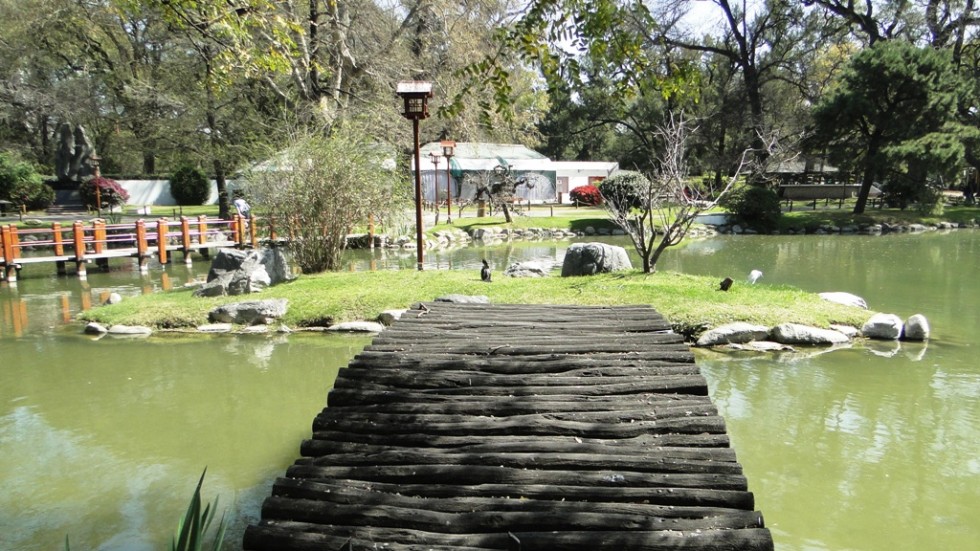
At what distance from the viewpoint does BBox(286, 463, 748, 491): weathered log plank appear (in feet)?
9.83

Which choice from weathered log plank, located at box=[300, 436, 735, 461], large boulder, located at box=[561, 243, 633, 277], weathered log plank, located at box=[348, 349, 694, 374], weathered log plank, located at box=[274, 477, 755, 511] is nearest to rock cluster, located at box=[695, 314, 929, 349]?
large boulder, located at box=[561, 243, 633, 277]

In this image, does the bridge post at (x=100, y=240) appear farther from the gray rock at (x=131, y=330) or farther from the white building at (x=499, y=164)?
the white building at (x=499, y=164)

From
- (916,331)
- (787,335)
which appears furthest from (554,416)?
(916,331)

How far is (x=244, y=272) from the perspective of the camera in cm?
1103

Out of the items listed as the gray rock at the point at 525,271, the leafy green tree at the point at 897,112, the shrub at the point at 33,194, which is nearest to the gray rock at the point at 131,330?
the gray rock at the point at 525,271

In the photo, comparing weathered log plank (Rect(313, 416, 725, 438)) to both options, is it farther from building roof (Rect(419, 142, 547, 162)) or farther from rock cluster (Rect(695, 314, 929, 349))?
building roof (Rect(419, 142, 547, 162))

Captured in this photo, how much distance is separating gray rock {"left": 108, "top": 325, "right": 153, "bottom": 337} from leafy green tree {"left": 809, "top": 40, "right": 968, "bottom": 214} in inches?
1014

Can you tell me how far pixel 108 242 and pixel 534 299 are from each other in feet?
42.7

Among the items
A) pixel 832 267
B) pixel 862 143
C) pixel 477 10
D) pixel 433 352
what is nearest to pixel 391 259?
pixel 477 10

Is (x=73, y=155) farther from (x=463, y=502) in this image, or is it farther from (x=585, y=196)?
(x=463, y=502)

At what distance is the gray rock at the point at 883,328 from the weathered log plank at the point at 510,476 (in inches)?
267

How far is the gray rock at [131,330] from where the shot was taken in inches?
372

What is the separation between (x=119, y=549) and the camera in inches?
160

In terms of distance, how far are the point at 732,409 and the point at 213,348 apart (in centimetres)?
Result: 630
